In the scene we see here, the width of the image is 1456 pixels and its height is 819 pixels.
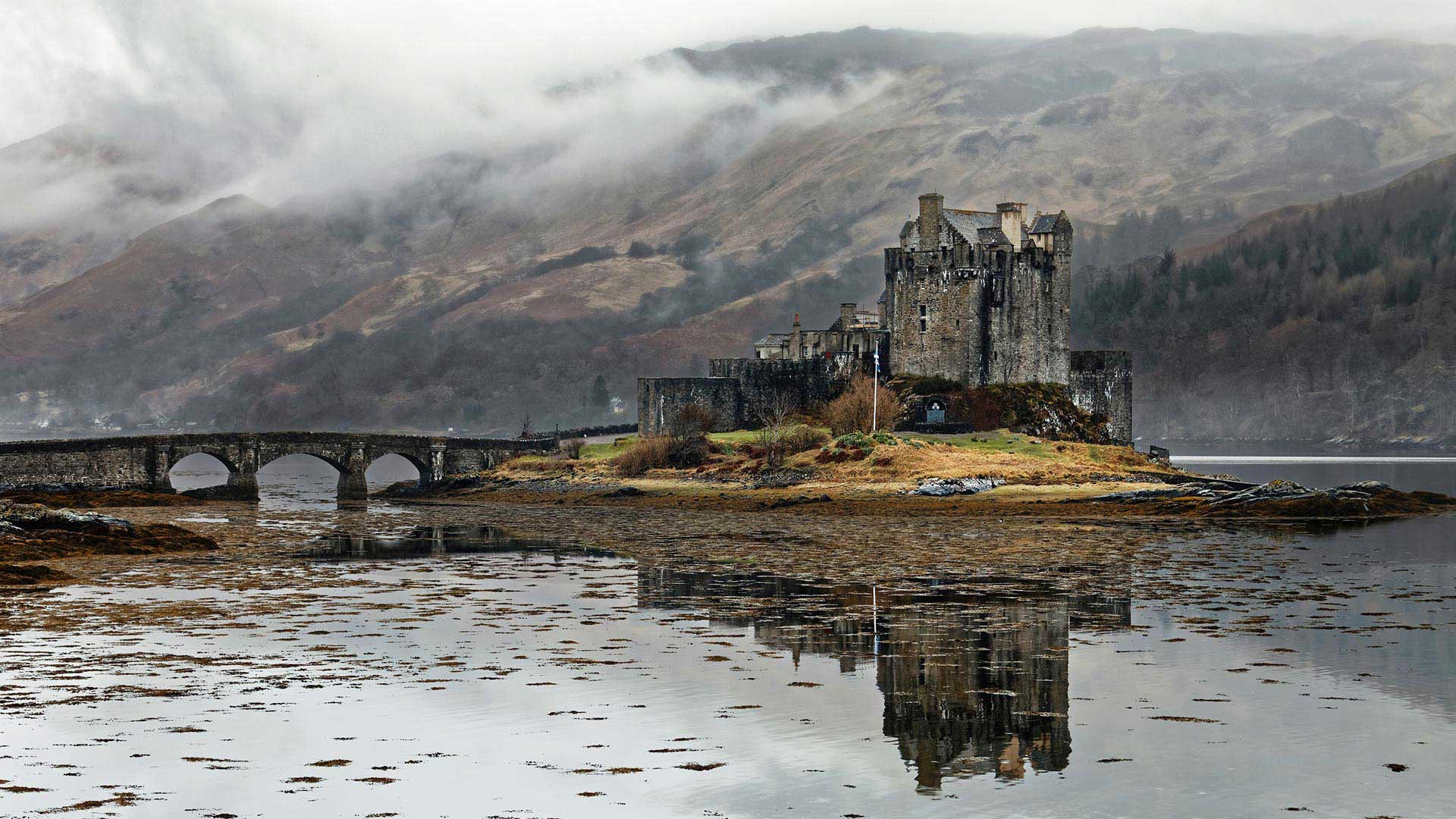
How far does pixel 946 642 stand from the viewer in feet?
94.2

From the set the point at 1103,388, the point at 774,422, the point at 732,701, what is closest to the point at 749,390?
the point at 774,422

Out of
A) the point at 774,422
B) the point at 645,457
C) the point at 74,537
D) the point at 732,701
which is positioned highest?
the point at 774,422

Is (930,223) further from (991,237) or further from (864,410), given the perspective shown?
(864,410)

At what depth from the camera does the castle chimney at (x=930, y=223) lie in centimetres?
9469

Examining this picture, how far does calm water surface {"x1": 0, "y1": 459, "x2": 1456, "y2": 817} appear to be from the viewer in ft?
58.6

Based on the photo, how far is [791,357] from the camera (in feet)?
404

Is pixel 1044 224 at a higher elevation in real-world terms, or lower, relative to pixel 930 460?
higher

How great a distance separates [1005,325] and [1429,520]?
32.6 m

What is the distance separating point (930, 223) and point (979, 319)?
6709 millimetres

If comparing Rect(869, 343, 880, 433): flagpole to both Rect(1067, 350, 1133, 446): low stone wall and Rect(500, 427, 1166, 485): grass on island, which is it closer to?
Rect(500, 427, 1166, 485): grass on island

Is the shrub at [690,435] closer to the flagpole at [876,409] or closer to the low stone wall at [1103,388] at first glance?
the flagpole at [876,409]

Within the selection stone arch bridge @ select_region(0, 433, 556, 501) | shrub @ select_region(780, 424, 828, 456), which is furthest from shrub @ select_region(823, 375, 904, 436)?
stone arch bridge @ select_region(0, 433, 556, 501)

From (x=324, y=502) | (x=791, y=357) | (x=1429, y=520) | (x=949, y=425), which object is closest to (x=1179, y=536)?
(x=1429, y=520)

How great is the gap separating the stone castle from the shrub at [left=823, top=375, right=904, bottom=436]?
4320mm
